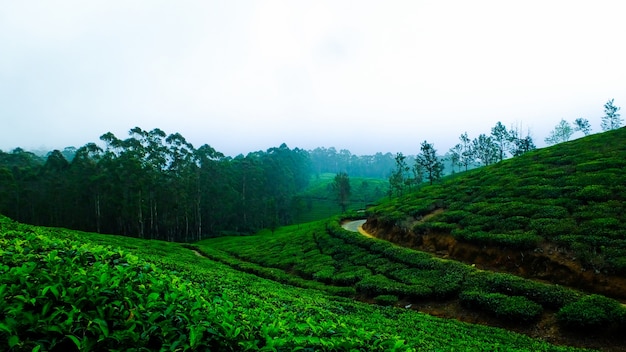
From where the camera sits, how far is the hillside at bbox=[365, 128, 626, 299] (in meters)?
19.3

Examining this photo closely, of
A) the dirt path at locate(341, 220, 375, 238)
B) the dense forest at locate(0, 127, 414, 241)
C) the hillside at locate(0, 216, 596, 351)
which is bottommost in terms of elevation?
the dirt path at locate(341, 220, 375, 238)

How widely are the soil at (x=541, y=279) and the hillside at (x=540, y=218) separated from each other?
6 centimetres

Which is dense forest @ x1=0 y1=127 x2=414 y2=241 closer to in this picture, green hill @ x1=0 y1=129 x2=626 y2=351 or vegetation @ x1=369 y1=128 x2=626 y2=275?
green hill @ x1=0 y1=129 x2=626 y2=351

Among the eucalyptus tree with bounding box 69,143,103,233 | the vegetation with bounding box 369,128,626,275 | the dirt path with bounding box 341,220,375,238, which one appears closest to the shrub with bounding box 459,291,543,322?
the vegetation with bounding box 369,128,626,275

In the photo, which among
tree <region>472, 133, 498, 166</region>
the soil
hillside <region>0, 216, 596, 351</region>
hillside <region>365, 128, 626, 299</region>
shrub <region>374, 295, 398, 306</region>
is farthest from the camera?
tree <region>472, 133, 498, 166</region>

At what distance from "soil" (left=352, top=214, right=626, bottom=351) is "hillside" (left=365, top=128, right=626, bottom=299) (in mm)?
59

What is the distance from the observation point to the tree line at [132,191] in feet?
196

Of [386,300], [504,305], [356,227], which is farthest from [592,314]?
[356,227]

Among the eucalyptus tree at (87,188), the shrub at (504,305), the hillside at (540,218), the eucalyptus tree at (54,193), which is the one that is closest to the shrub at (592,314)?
the shrub at (504,305)

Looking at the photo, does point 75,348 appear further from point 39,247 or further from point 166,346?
point 39,247

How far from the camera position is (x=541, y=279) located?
19.8 meters

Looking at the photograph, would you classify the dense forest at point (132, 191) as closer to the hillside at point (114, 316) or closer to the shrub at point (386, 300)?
the shrub at point (386, 300)

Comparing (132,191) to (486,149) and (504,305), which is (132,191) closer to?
(504,305)

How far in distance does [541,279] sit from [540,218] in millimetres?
6109
